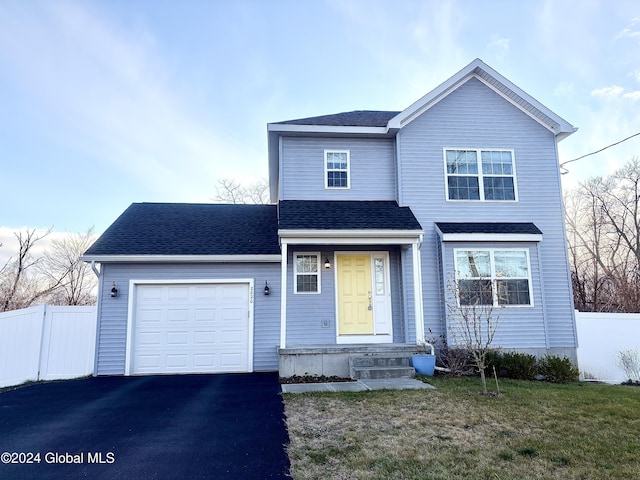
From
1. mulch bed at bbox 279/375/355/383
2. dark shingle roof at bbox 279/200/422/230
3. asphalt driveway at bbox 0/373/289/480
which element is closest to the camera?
asphalt driveway at bbox 0/373/289/480

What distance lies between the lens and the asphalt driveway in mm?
3541

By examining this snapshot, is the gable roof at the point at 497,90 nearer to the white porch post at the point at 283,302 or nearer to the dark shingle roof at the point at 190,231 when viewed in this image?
the white porch post at the point at 283,302

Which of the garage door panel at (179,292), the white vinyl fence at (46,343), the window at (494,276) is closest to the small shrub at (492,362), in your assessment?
the window at (494,276)

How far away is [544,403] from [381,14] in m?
11.7

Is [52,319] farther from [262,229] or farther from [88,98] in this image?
[88,98]

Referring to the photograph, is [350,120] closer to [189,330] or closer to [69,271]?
[189,330]

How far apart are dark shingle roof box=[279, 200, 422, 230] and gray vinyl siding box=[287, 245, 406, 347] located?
91cm

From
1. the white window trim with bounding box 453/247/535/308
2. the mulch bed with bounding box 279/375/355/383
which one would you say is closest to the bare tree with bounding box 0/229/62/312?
the mulch bed with bounding box 279/375/355/383

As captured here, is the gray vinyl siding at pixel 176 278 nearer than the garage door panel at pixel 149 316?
Yes

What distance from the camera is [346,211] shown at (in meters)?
9.23

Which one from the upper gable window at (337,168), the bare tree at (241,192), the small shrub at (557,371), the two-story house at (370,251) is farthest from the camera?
the bare tree at (241,192)

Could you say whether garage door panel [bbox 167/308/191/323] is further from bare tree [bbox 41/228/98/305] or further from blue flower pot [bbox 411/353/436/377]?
bare tree [bbox 41/228/98/305]

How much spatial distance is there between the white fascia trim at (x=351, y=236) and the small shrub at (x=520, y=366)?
322 centimetres

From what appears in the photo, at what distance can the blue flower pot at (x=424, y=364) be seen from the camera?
7.84 metres
